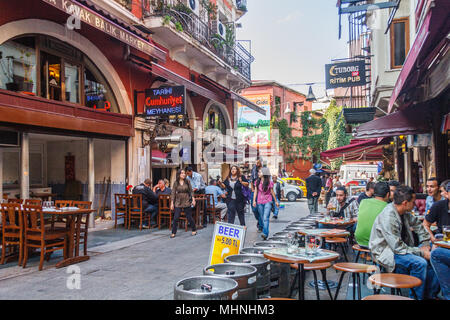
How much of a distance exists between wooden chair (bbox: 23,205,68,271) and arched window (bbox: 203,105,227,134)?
11.7 m

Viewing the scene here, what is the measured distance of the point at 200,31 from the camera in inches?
620

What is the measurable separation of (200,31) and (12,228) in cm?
1190

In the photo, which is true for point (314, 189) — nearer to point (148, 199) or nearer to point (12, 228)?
point (148, 199)

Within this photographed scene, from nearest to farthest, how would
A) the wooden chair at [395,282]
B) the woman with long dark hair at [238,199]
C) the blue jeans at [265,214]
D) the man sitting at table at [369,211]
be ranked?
the wooden chair at [395,282] < the man sitting at table at [369,211] < the blue jeans at [265,214] < the woman with long dark hair at [238,199]

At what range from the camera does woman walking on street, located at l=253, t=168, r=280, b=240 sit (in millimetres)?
8789

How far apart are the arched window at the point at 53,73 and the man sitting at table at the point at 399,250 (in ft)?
26.7

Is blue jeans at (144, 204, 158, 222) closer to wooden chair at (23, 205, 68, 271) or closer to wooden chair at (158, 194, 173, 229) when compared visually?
wooden chair at (158, 194, 173, 229)

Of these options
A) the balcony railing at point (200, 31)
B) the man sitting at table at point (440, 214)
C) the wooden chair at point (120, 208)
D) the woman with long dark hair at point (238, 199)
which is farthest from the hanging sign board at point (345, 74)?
the man sitting at table at point (440, 214)

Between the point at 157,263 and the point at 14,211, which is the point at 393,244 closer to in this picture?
the point at 157,263

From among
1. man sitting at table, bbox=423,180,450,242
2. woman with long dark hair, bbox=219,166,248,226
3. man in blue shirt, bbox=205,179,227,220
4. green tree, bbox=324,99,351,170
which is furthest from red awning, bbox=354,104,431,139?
green tree, bbox=324,99,351,170

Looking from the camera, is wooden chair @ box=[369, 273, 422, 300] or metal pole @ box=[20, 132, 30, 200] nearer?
wooden chair @ box=[369, 273, 422, 300]

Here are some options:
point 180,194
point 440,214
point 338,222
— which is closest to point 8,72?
point 180,194

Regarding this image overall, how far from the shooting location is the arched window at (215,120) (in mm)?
18328

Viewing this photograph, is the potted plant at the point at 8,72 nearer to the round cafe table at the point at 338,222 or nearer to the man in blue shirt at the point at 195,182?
the man in blue shirt at the point at 195,182
